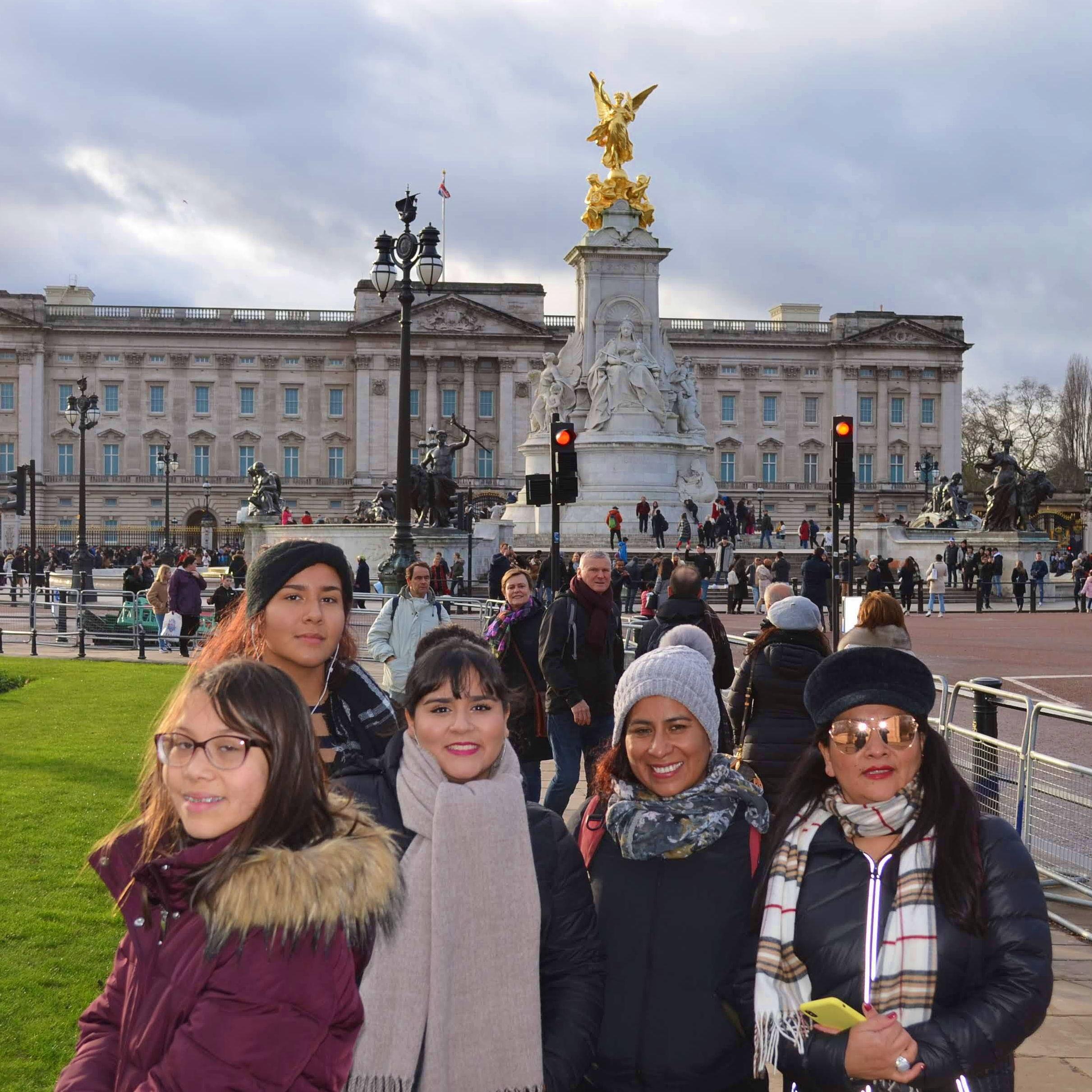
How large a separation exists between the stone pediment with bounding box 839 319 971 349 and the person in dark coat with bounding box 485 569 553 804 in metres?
81.3

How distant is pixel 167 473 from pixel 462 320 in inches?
1127

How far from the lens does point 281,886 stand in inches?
101

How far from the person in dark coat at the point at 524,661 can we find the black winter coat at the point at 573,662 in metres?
0.12

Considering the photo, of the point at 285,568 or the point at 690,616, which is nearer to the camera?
the point at 285,568

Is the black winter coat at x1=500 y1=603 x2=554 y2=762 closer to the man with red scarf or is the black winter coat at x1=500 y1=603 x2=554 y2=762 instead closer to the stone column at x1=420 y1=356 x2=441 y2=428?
the man with red scarf

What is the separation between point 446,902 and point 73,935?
3.99m

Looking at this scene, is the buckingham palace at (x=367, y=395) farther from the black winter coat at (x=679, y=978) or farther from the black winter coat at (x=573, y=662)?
the black winter coat at (x=679, y=978)

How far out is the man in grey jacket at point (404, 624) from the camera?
9641 millimetres

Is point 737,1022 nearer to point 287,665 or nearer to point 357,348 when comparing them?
point 287,665

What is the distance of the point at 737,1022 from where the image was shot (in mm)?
3355

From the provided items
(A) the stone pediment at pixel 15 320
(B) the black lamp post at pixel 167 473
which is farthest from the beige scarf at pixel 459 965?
(A) the stone pediment at pixel 15 320

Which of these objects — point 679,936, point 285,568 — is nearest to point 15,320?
point 285,568

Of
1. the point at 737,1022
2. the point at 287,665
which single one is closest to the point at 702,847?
the point at 737,1022

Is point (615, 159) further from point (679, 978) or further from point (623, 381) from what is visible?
point (679, 978)
